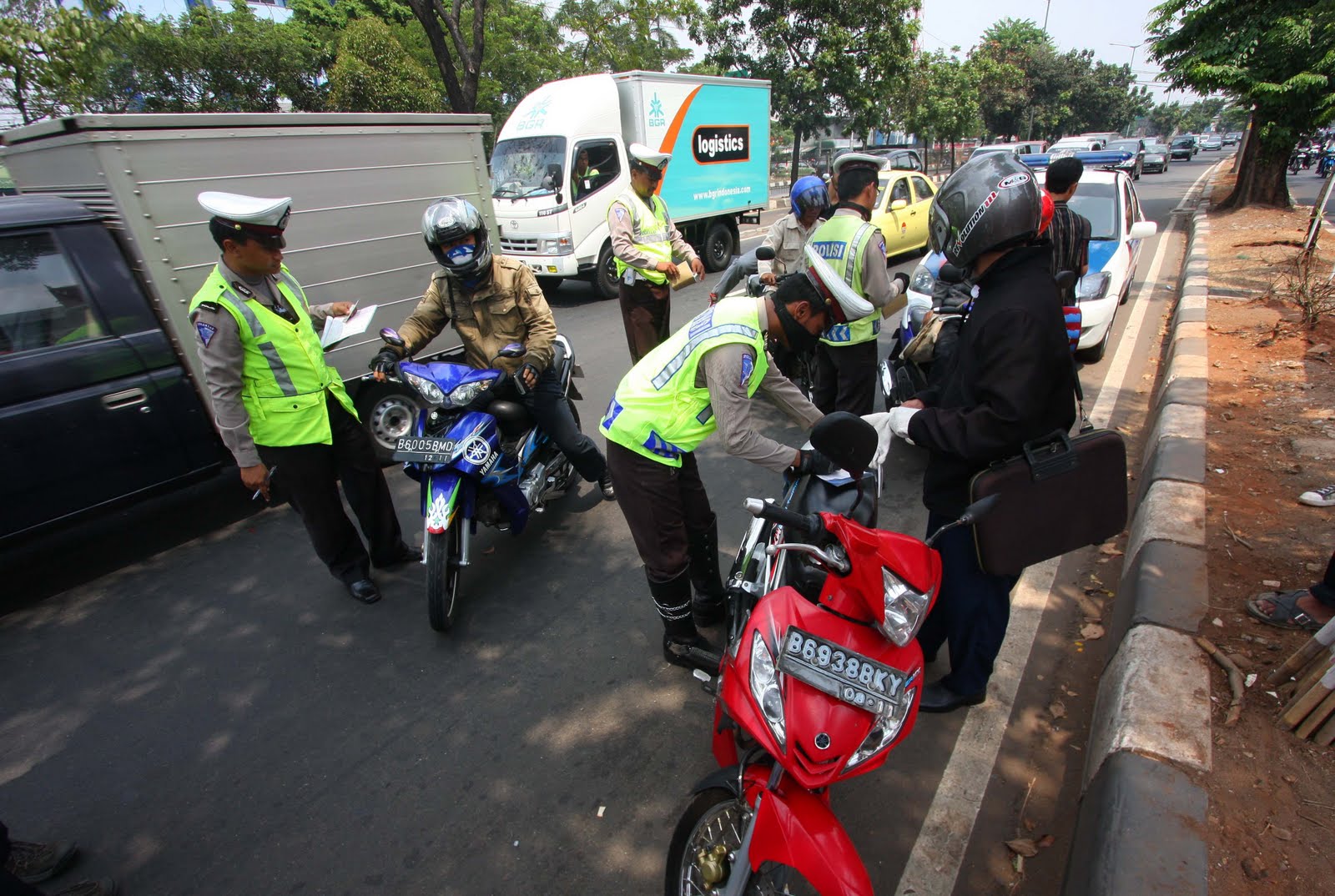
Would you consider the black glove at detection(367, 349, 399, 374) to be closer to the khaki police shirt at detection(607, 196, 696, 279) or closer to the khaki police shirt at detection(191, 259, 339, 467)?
the khaki police shirt at detection(191, 259, 339, 467)

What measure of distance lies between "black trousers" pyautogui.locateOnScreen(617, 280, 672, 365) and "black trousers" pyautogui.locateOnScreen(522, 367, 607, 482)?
1.39m

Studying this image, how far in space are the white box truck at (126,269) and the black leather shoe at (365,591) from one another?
4.67 feet

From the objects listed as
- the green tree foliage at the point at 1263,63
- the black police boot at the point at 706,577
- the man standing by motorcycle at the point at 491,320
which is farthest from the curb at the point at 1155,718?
the green tree foliage at the point at 1263,63

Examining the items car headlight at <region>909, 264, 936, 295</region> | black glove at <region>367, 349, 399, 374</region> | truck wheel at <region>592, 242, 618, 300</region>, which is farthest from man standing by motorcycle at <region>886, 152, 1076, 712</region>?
truck wheel at <region>592, 242, 618, 300</region>

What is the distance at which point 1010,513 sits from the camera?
6.66ft

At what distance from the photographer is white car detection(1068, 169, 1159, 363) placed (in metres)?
5.81

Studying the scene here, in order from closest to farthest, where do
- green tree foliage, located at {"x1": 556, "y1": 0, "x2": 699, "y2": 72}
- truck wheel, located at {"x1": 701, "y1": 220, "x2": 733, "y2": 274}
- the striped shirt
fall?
the striped shirt
truck wheel, located at {"x1": 701, "y1": 220, "x2": 733, "y2": 274}
green tree foliage, located at {"x1": 556, "y1": 0, "x2": 699, "y2": 72}

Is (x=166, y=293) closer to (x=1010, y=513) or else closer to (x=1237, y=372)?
(x=1010, y=513)

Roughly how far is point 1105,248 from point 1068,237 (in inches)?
117

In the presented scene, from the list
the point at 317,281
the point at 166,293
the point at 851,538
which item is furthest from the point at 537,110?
the point at 851,538

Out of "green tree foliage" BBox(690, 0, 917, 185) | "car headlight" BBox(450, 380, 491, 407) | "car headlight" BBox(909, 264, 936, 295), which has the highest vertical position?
"green tree foliage" BBox(690, 0, 917, 185)

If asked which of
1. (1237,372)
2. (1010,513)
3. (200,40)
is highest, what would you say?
(200,40)

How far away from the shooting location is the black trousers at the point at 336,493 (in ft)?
10.3

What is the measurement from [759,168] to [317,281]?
10198mm
